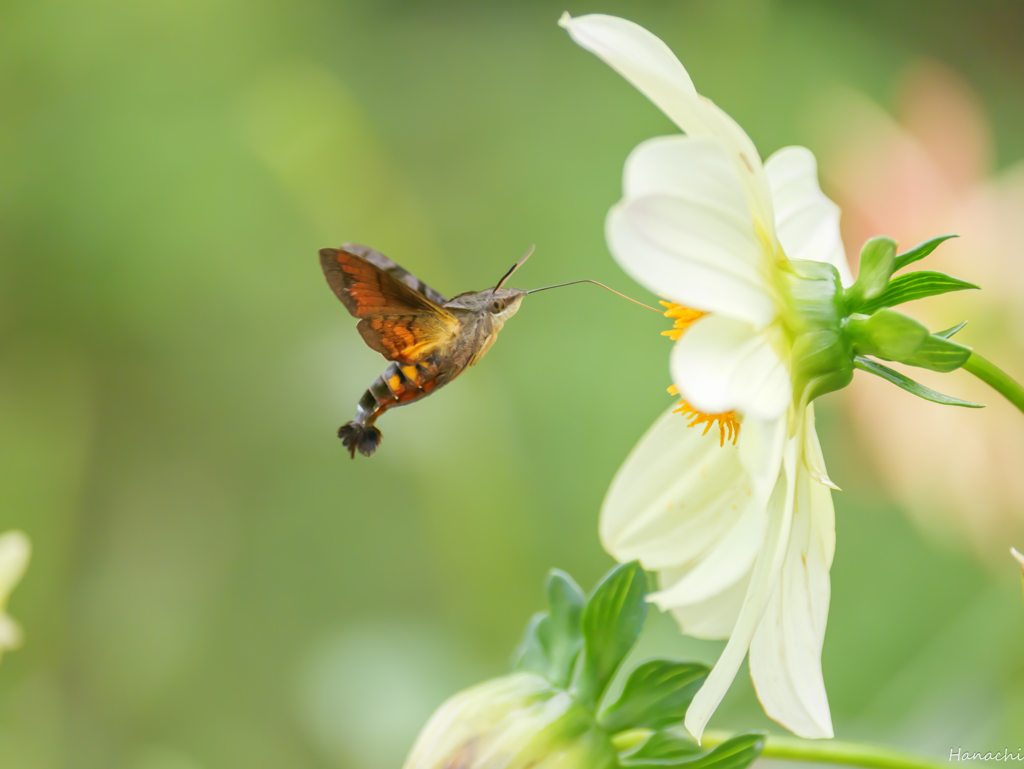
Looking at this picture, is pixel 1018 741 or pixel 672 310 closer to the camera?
pixel 672 310

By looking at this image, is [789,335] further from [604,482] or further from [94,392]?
[94,392]

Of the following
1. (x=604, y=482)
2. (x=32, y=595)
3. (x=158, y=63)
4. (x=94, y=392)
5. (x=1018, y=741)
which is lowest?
(x=1018, y=741)

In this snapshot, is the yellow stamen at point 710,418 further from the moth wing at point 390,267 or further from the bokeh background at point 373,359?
the bokeh background at point 373,359

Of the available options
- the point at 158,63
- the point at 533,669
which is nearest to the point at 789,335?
the point at 533,669

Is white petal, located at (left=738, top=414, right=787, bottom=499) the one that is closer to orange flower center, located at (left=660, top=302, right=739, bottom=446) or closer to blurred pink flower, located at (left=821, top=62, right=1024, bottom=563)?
orange flower center, located at (left=660, top=302, right=739, bottom=446)

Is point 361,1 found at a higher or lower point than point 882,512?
higher
